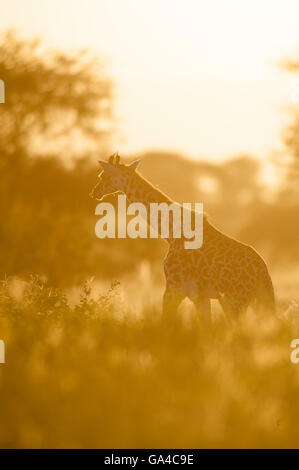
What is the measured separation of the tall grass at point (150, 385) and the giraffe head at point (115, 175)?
79.6 inches

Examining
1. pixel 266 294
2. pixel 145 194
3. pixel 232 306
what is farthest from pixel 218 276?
pixel 145 194

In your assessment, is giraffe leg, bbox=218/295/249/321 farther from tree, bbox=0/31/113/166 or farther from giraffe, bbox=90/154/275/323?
tree, bbox=0/31/113/166

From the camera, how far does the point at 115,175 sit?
932cm

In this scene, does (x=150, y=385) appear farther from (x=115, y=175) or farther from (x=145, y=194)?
(x=115, y=175)

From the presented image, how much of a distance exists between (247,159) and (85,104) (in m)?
17.2

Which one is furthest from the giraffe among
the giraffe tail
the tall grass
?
the tall grass

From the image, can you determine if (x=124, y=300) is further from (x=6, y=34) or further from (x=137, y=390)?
(x=6, y=34)

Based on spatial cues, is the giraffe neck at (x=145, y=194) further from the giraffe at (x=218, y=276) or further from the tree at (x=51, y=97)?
the tree at (x=51, y=97)

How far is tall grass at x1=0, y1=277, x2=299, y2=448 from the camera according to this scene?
512 cm

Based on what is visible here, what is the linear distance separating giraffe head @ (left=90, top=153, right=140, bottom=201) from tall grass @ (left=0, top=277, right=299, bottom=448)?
2021mm

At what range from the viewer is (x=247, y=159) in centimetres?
3872

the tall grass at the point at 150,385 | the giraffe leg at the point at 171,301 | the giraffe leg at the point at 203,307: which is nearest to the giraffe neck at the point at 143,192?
the giraffe leg at the point at 171,301

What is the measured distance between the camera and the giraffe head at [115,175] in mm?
9266

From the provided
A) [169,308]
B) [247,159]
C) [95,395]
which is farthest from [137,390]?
[247,159]
